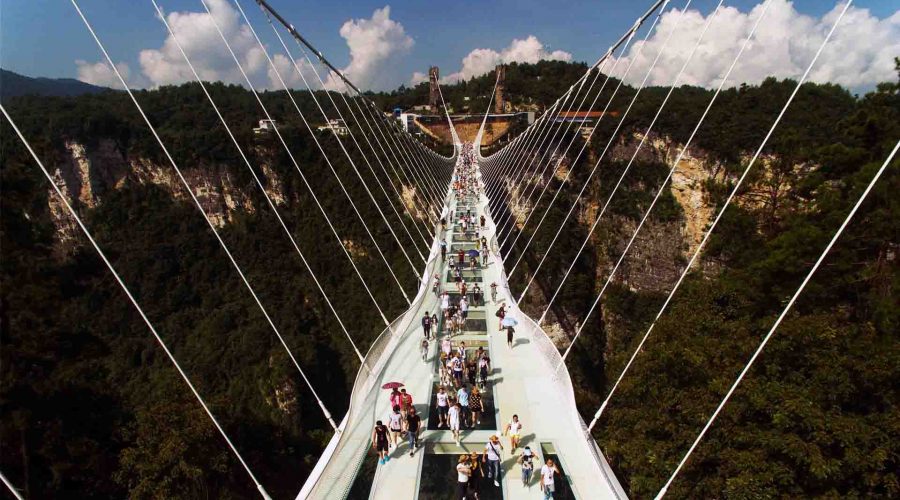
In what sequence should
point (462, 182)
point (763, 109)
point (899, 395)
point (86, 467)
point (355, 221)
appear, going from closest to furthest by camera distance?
point (899, 395)
point (86, 467)
point (763, 109)
point (462, 182)
point (355, 221)

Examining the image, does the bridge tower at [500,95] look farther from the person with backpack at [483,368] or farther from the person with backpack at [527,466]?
the person with backpack at [527,466]

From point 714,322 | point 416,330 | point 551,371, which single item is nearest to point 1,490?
point 416,330

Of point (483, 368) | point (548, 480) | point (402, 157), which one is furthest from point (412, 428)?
point (402, 157)

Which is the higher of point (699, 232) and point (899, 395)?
point (699, 232)

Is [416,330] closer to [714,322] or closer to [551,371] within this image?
[551,371]

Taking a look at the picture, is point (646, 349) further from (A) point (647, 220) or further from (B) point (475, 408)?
(A) point (647, 220)

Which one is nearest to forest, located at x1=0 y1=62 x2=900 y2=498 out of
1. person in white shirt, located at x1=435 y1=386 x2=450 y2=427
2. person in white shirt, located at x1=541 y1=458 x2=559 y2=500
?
person in white shirt, located at x1=541 y1=458 x2=559 y2=500

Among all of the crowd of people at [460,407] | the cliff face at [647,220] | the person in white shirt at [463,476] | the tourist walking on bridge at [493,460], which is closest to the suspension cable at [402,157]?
the cliff face at [647,220]

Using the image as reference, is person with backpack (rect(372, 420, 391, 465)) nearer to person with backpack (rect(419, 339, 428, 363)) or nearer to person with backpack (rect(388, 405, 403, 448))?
person with backpack (rect(388, 405, 403, 448))
